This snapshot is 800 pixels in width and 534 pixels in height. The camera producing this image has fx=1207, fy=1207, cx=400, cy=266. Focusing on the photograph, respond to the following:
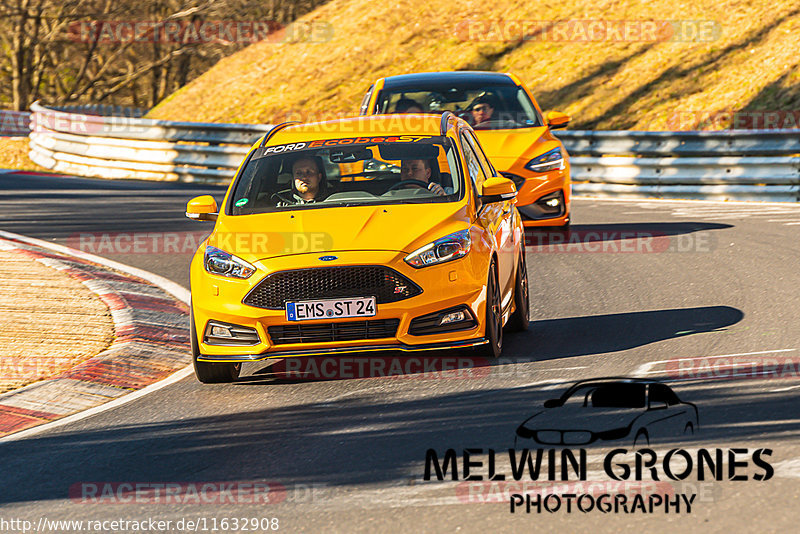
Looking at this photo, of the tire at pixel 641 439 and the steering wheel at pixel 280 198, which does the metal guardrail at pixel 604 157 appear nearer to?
the steering wheel at pixel 280 198

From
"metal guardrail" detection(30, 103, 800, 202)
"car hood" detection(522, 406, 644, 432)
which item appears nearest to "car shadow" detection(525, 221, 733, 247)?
"metal guardrail" detection(30, 103, 800, 202)

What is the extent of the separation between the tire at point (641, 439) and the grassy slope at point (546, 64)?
18.8m

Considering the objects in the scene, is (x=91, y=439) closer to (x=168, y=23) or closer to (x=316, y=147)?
(x=316, y=147)

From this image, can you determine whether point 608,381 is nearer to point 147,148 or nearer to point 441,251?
point 441,251

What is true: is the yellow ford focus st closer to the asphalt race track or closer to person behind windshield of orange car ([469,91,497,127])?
the asphalt race track

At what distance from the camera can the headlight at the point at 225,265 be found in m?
7.42

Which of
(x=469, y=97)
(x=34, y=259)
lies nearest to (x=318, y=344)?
(x=34, y=259)

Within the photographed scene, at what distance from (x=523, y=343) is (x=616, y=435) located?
8.58ft

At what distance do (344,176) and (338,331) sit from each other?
183cm

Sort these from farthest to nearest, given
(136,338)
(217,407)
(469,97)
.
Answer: (469,97) < (136,338) < (217,407)

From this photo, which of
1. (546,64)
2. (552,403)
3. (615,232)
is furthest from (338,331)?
(546,64)

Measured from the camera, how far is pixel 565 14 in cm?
3288

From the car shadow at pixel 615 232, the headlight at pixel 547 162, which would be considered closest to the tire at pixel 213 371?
the headlight at pixel 547 162

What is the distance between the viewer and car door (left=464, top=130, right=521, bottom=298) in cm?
817
